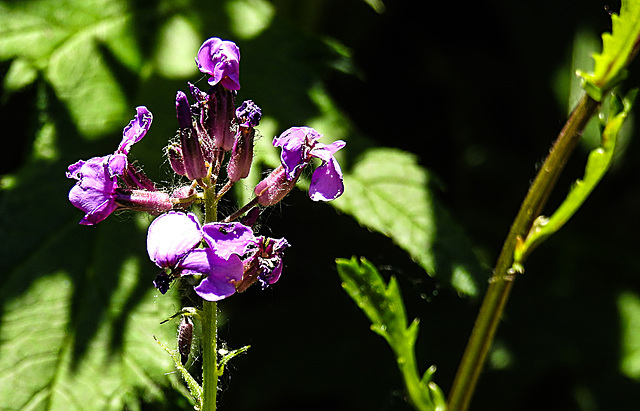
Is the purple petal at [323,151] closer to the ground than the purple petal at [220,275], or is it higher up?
higher up

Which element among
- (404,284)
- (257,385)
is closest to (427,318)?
(404,284)

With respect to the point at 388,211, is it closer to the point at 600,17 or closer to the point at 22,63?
the point at 22,63

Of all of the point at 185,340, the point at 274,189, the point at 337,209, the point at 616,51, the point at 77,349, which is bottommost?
the point at 77,349

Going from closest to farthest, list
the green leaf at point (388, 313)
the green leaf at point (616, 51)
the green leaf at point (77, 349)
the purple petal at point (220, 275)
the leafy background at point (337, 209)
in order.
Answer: the purple petal at point (220, 275)
the green leaf at point (616, 51)
the green leaf at point (388, 313)
the green leaf at point (77, 349)
the leafy background at point (337, 209)

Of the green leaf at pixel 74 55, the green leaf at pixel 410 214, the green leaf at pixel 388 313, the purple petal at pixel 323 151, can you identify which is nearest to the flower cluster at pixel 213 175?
the purple petal at pixel 323 151

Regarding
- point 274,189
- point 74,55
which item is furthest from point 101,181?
point 74,55

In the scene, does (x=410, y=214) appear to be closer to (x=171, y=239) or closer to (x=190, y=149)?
(x=190, y=149)

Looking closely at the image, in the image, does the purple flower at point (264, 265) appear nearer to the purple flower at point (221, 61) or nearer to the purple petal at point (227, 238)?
the purple petal at point (227, 238)
